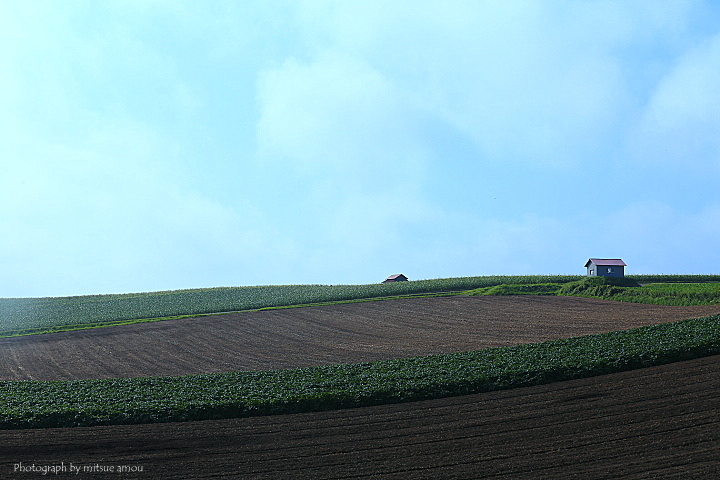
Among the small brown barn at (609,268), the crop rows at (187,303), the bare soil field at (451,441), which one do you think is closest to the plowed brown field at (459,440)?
the bare soil field at (451,441)

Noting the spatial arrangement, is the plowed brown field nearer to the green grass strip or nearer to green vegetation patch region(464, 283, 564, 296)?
the green grass strip

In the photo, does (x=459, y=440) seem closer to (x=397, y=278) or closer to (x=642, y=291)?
(x=642, y=291)

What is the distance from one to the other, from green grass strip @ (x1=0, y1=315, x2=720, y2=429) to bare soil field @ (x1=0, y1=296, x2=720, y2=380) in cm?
645

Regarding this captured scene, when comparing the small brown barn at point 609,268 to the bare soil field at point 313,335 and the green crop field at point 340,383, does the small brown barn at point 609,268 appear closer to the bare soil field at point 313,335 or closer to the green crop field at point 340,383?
the bare soil field at point 313,335

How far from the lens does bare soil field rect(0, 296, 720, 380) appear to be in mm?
40062

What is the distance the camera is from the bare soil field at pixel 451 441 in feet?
63.3

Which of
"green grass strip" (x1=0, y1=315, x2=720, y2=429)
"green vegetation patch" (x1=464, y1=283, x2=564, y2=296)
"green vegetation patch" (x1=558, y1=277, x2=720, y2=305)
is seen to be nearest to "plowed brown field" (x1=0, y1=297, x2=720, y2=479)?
"green grass strip" (x1=0, y1=315, x2=720, y2=429)

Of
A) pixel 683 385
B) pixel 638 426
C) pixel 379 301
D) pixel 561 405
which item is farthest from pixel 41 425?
pixel 379 301

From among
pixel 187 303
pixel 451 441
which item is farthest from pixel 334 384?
pixel 187 303

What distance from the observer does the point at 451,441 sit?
2123cm

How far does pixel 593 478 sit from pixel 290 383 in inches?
572

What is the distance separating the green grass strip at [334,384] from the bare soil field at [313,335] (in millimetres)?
6455

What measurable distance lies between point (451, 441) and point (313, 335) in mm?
27982

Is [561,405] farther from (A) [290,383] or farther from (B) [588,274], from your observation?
(B) [588,274]
